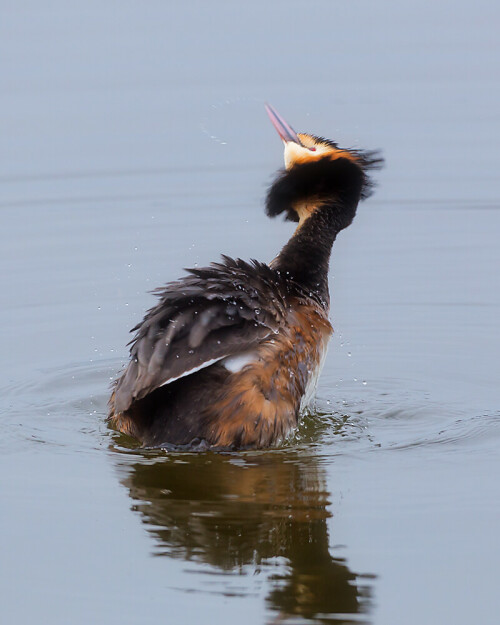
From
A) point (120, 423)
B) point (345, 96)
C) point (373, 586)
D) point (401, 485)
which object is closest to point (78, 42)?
point (345, 96)

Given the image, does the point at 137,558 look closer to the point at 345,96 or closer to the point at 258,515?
the point at 258,515

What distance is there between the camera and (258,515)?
6453 millimetres

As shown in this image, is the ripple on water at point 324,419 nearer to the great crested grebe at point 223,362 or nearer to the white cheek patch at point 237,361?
the great crested grebe at point 223,362

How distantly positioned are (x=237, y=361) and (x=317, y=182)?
1704 millimetres

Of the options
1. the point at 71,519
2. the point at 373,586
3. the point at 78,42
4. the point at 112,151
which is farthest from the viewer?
the point at 78,42

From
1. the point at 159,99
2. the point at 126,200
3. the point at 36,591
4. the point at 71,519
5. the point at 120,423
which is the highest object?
the point at 159,99

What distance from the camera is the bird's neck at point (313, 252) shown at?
801 centimetres

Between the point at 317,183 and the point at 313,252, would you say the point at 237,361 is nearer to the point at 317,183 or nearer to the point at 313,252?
the point at 313,252

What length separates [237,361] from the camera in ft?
23.3

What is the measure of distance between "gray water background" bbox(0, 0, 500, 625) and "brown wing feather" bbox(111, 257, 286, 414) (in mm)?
550

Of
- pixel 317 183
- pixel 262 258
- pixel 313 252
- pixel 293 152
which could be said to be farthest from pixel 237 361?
pixel 262 258

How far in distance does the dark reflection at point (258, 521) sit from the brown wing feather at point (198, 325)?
493 mm

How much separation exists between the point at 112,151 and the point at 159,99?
3.46ft

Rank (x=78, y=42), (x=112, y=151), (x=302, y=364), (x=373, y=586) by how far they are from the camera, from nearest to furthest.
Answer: (x=373, y=586) < (x=302, y=364) < (x=112, y=151) < (x=78, y=42)
